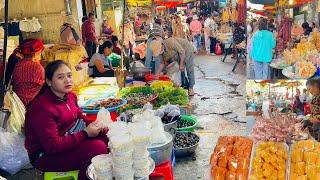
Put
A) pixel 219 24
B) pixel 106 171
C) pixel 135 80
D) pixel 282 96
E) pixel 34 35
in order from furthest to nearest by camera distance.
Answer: pixel 219 24, pixel 34 35, pixel 135 80, pixel 282 96, pixel 106 171

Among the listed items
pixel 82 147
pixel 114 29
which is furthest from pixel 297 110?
pixel 114 29

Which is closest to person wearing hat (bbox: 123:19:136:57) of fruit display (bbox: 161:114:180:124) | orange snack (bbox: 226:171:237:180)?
fruit display (bbox: 161:114:180:124)

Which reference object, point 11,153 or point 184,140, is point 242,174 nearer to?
point 184,140

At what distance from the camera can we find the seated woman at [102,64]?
7.98 m

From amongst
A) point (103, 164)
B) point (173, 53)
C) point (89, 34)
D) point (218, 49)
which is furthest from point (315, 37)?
point (218, 49)

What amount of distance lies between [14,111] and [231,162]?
2645mm

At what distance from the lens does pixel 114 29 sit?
1586 cm

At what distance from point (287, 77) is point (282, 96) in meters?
0.37

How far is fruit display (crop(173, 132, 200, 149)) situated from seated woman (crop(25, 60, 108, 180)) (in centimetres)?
192

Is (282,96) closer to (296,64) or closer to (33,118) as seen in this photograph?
(296,64)

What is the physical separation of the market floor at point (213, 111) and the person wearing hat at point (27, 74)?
2134 millimetres

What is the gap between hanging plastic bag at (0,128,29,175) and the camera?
14.4 feet

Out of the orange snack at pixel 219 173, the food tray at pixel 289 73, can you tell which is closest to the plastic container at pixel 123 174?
the orange snack at pixel 219 173

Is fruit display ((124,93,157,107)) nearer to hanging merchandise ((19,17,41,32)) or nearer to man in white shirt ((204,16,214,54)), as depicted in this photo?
hanging merchandise ((19,17,41,32))
